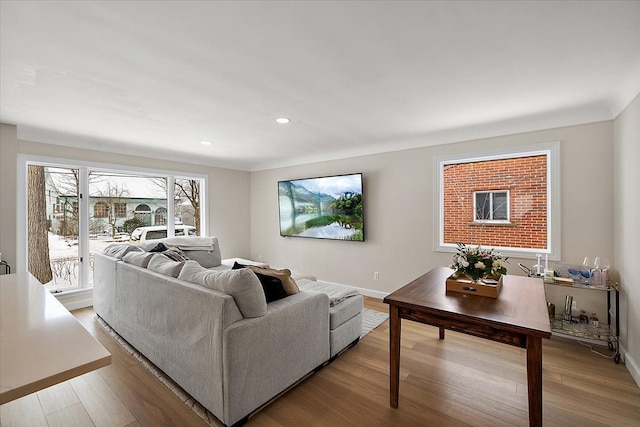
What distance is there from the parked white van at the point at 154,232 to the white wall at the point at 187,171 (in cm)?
43

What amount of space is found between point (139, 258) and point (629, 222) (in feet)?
14.4

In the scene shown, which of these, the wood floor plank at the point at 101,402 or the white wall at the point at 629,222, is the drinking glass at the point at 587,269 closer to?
the white wall at the point at 629,222

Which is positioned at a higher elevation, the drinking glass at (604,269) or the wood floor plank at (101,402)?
the drinking glass at (604,269)

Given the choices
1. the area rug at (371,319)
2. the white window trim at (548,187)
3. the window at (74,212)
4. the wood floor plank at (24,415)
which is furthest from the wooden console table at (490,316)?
the window at (74,212)

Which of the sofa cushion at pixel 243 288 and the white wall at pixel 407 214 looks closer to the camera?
the sofa cushion at pixel 243 288

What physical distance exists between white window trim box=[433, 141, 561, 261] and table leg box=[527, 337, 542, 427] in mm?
2100

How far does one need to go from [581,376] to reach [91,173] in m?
6.01

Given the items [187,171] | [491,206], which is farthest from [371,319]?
[187,171]

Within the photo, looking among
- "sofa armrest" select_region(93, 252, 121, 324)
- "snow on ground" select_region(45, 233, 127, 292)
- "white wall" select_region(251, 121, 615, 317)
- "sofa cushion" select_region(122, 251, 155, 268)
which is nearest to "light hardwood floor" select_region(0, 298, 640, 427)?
"sofa armrest" select_region(93, 252, 121, 324)

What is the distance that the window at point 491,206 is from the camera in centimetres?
403

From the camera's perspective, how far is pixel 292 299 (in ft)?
7.39

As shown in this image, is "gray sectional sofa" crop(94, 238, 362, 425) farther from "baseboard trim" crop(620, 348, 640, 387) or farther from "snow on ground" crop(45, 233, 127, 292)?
"baseboard trim" crop(620, 348, 640, 387)

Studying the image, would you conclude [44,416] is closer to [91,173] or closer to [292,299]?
[292,299]

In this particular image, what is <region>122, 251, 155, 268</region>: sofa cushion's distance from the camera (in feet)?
8.76
